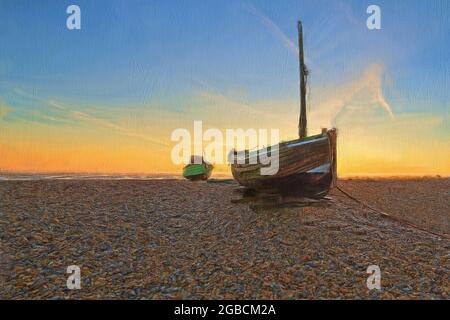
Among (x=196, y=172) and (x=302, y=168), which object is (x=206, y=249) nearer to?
(x=302, y=168)

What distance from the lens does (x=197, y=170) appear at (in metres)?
32.9

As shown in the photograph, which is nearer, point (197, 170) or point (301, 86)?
point (301, 86)

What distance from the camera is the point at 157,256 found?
10.3 metres

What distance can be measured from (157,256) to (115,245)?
5.62 feet

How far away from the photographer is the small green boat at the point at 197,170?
32812mm

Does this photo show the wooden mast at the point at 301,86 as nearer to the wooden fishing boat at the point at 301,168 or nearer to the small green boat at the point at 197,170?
the wooden fishing boat at the point at 301,168

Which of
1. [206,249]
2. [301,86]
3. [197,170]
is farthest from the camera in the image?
[197,170]

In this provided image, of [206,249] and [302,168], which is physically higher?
[302,168]

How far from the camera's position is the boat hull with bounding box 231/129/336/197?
1631 cm

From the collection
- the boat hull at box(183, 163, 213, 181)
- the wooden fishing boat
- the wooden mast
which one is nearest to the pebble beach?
the wooden fishing boat

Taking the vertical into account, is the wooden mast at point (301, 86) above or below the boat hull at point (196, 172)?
above

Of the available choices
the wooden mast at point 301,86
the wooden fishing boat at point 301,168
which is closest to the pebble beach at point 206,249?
the wooden fishing boat at point 301,168

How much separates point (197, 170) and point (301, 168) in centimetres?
1762

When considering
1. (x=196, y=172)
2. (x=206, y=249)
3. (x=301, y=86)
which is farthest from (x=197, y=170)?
(x=206, y=249)
